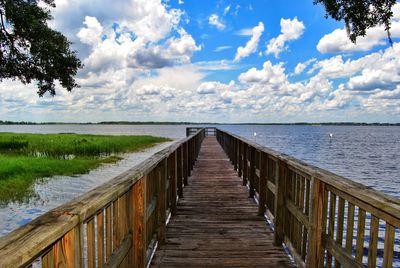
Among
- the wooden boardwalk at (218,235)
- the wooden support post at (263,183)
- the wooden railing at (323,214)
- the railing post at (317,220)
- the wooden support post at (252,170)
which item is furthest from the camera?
the wooden support post at (252,170)

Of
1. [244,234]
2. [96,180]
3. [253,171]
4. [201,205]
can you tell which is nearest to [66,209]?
[244,234]

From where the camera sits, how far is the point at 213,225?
5.97 meters

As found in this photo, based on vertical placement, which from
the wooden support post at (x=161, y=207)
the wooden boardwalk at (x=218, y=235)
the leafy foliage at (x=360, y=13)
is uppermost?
the leafy foliage at (x=360, y=13)

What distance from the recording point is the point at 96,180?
16609 mm

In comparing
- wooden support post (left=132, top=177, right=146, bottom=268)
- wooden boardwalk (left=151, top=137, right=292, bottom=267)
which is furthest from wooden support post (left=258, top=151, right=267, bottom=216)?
wooden support post (left=132, top=177, right=146, bottom=268)

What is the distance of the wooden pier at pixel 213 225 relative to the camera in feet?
5.82

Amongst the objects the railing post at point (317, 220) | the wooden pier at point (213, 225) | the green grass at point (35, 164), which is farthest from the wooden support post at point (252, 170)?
the green grass at point (35, 164)

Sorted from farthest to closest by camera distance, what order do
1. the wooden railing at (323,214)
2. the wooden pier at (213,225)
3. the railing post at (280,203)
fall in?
the railing post at (280,203) → the wooden railing at (323,214) → the wooden pier at (213,225)

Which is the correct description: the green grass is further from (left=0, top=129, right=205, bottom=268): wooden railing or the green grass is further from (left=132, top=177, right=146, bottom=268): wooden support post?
(left=132, top=177, right=146, bottom=268): wooden support post

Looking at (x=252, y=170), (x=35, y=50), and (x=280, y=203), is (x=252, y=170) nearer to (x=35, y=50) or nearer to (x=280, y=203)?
(x=280, y=203)

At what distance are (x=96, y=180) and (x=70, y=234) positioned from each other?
51.1 feet

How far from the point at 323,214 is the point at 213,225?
287 cm

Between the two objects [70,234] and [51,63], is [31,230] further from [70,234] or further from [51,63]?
[51,63]

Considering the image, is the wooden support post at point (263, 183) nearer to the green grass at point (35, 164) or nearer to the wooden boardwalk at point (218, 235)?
the wooden boardwalk at point (218, 235)
